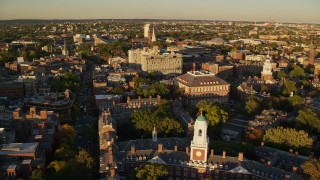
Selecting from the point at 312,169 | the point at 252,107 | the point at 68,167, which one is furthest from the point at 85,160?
the point at 252,107

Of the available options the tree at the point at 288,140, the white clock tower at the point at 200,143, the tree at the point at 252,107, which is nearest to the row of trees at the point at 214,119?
the tree at the point at 252,107

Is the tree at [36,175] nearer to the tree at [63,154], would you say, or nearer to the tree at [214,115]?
the tree at [63,154]

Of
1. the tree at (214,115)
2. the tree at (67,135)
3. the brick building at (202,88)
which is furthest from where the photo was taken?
the brick building at (202,88)

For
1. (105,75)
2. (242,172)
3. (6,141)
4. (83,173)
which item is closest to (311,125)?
(242,172)

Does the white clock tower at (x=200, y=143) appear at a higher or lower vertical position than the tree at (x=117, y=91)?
higher

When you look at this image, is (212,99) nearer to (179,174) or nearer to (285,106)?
(285,106)

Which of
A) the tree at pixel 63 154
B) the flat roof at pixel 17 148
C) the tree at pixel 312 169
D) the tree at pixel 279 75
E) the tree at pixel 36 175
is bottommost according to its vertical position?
the tree at pixel 279 75

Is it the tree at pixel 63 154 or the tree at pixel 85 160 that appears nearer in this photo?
the tree at pixel 85 160
